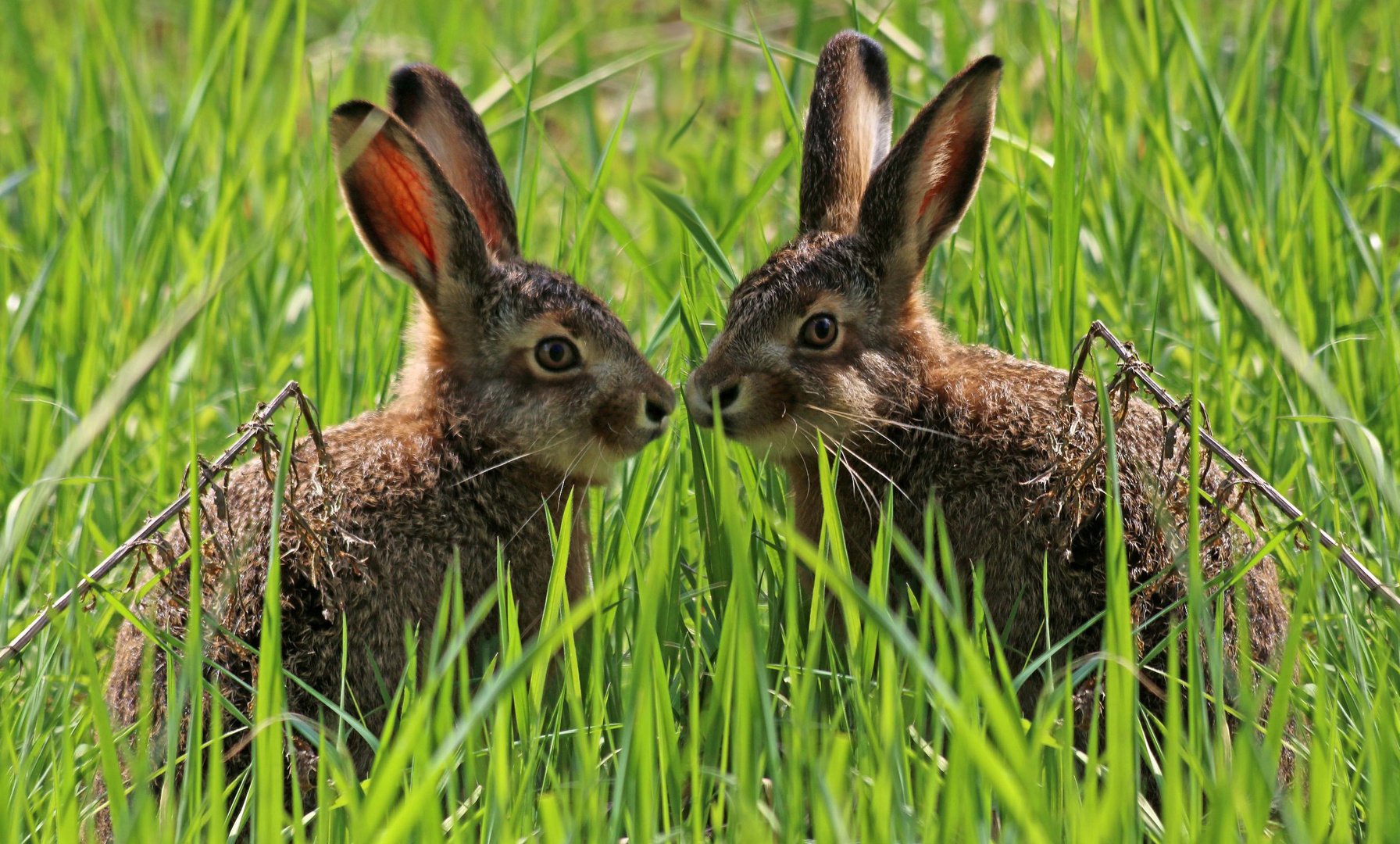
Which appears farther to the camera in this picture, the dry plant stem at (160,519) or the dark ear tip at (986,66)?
the dark ear tip at (986,66)

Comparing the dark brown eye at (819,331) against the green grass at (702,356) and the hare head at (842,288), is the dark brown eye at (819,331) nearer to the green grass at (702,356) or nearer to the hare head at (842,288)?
the hare head at (842,288)

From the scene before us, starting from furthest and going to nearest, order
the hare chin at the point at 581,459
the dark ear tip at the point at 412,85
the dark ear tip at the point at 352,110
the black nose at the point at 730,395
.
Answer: the dark ear tip at the point at 412,85
the hare chin at the point at 581,459
the black nose at the point at 730,395
the dark ear tip at the point at 352,110

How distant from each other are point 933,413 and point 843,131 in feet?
3.53

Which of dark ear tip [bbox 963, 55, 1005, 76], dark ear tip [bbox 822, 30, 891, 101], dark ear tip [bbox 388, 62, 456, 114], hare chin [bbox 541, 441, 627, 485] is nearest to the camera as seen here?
dark ear tip [bbox 963, 55, 1005, 76]

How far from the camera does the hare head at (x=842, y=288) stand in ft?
12.9

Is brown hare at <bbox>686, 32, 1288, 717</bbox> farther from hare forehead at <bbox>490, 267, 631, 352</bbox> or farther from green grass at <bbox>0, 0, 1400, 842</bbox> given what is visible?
hare forehead at <bbox>490, 267, 631, 352</bbox>

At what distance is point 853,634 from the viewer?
121 inches

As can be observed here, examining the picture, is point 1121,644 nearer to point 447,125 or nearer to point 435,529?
point 435,529

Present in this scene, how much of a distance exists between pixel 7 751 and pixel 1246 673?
2.37 metres

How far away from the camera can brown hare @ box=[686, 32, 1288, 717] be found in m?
3.57

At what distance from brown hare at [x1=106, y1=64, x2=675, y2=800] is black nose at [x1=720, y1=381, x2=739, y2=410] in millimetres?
240

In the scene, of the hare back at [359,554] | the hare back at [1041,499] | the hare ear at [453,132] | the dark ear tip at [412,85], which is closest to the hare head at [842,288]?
the hare back at [1041,499]

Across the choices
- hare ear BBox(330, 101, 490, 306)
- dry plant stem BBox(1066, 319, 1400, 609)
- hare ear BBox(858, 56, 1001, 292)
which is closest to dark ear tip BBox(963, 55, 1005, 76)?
hare ear BBox(858, 56, 1001, 292)

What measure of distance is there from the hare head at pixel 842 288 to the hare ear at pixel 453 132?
37.3 inches
